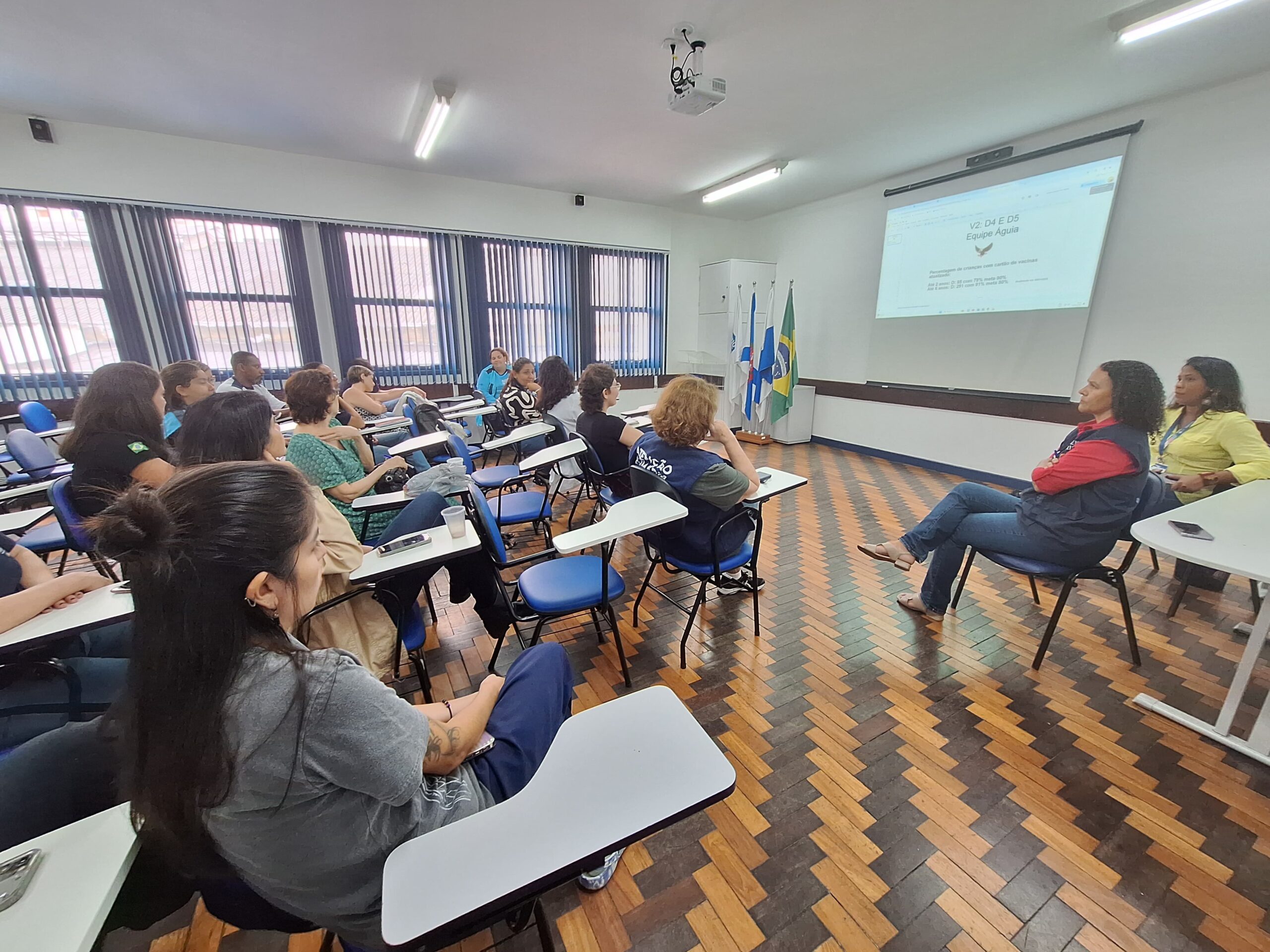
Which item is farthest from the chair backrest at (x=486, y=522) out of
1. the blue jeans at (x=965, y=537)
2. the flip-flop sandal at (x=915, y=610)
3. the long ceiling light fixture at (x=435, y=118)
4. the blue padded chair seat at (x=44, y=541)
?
the long ceiling light fixture at (x=435, y=118)

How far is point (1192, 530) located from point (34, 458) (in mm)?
6538

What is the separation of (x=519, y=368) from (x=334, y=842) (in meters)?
4.10

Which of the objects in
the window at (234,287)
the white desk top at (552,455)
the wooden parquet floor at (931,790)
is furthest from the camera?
the window at (234,287)

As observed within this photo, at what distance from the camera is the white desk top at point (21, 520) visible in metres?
1.87

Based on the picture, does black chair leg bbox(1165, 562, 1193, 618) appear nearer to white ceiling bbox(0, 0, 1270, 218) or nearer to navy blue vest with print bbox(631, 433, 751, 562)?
navy blue vest with print bbox(631, 433, 751, 562)

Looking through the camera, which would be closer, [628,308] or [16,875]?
[16,875]

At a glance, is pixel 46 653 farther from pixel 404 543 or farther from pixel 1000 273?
pixel 1000 273

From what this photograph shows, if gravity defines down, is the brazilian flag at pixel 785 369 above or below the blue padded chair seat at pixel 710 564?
above

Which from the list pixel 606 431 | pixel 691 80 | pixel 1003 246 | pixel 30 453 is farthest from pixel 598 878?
pixel 1003 246

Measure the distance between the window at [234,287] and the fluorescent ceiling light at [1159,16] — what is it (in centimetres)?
666

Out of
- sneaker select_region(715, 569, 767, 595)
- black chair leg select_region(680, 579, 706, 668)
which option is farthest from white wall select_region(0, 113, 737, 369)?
black chair leg select_region(680, 579, 706, 668)

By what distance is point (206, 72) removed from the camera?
3.06 meters

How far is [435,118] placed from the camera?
362cm

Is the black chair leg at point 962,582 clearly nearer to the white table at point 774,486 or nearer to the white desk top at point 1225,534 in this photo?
the white desk top at point 1225,534
